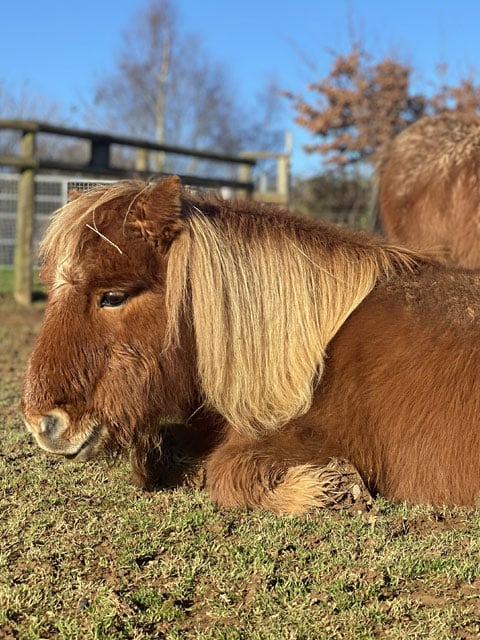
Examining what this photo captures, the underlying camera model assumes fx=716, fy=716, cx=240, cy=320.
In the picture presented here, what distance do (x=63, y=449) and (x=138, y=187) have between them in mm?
1142

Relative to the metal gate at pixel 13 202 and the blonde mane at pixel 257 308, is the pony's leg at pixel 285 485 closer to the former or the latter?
the blonde mane at pixel 257 308

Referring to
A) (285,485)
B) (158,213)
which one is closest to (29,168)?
(158,213)

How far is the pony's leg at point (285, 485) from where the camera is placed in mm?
2879

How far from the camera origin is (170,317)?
2854 millimetres

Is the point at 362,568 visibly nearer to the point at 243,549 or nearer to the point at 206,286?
the point at 243,549

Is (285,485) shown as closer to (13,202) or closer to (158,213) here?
(158,213)

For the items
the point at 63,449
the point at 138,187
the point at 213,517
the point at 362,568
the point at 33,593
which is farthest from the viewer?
the point at 138,187

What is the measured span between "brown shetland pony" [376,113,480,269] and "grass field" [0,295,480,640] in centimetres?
256

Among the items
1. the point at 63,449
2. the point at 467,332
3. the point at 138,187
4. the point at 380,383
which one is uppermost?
the point at 138,187

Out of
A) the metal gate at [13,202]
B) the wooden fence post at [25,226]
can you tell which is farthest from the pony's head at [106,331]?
the metal gate at [13,202]

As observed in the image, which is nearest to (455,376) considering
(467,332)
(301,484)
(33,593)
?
(467,332)

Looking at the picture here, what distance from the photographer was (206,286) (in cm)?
290

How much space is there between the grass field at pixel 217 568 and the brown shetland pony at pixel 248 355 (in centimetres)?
18

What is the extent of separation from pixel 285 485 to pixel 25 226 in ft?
23.8
